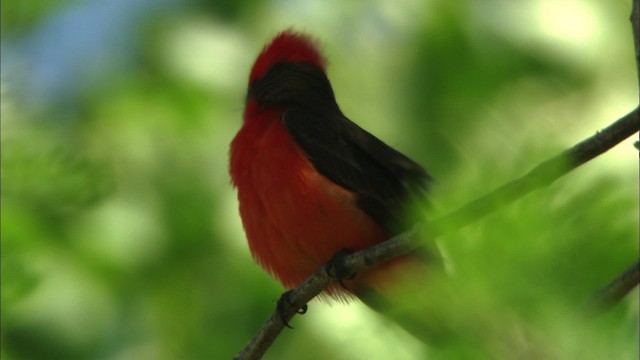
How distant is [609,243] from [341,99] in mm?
3786

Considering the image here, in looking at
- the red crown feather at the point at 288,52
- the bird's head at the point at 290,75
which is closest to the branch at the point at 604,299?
the bird's head at the point at 290,75

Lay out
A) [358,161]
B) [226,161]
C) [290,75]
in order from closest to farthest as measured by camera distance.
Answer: [358,161] → [226,161] → [290,75]

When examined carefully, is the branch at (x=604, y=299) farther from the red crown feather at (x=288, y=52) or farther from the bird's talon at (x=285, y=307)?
the red crown feather at (x=288, y=52)

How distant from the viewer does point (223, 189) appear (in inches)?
145

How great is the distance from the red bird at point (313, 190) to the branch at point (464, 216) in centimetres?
37

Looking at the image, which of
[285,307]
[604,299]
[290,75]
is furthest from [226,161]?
[604,299]

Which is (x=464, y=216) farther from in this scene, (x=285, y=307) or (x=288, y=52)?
(x=288, y=52)

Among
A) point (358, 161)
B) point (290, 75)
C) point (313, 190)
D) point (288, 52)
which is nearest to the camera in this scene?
point (313, 190)

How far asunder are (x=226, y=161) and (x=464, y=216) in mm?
3231

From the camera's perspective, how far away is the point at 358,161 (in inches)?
142

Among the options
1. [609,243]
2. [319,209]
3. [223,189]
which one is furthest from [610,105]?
[223,189]

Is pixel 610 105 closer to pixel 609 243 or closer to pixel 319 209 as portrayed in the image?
pixel 609 243

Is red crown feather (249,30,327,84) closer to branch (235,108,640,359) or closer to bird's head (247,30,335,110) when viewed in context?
bird's head (247,30,335,110)

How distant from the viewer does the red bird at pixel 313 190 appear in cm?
338
